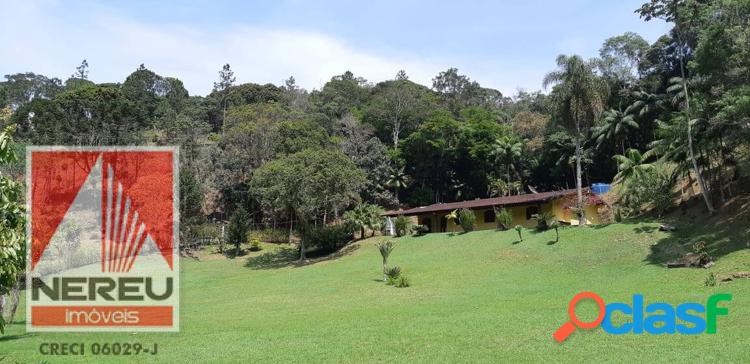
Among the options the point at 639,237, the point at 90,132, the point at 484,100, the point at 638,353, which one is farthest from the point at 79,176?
the point at 484,100

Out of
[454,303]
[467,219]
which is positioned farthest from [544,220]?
[454,303]

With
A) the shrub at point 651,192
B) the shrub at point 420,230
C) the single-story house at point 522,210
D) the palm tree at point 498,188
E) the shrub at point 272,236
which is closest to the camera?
the shrub at point 651,192

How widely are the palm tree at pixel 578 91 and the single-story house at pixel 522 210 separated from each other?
3157mm

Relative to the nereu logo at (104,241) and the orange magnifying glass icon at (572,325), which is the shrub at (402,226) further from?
the orange magnifying glass icon at (572,325)

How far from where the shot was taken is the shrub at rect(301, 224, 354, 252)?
44.7 m

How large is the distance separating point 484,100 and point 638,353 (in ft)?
288

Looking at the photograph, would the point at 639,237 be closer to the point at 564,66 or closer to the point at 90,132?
the point at 564,66

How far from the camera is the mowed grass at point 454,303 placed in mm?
11312

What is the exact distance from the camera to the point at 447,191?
212ft

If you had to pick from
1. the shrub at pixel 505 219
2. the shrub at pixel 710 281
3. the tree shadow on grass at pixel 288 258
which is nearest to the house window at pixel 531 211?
the shrub at pixel 505 219

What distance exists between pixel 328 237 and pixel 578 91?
74.4 feet

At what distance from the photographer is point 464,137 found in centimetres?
6038

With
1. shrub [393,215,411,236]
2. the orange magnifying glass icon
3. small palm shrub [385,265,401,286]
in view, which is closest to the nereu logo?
small palm shrub [385,265,401,286]

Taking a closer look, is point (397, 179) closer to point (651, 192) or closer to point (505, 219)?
point (505, 219)
